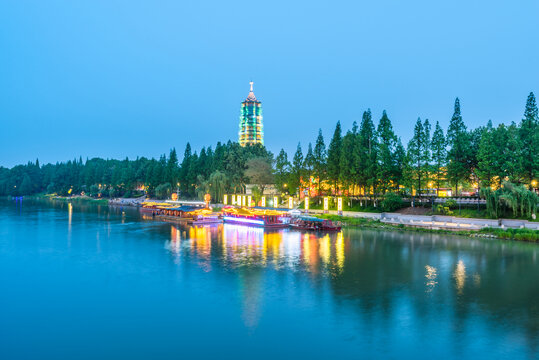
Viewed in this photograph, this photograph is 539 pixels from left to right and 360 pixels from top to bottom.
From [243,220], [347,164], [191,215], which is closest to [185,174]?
[191,215]

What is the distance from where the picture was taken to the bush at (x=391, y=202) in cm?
5522

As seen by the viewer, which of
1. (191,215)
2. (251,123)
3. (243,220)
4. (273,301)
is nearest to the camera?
(273,301)

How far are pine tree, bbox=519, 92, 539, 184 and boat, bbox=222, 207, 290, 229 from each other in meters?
30.8

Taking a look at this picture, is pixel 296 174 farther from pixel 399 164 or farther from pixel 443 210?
pixel 443 210

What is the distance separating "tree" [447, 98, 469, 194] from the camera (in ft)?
178

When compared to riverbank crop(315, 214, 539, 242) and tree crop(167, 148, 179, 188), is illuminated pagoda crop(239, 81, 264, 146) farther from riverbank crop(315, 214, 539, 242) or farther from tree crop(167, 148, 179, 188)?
riverbank crop(315, 214, 539, 242)

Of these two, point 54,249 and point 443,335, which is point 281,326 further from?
point 54,249

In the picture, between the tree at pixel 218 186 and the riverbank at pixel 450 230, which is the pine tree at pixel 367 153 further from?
the tree at pixel 218 186

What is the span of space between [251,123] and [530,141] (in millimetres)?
133262

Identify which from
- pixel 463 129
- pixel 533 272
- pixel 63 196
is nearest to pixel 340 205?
pixel 463 129

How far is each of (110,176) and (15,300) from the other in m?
134

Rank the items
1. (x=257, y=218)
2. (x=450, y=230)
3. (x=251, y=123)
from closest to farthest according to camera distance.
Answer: (x=450, y=230), (x=257, y=218), (x=251, y=123)

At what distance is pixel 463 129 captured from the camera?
182ft

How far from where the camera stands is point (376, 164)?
2414 inches
